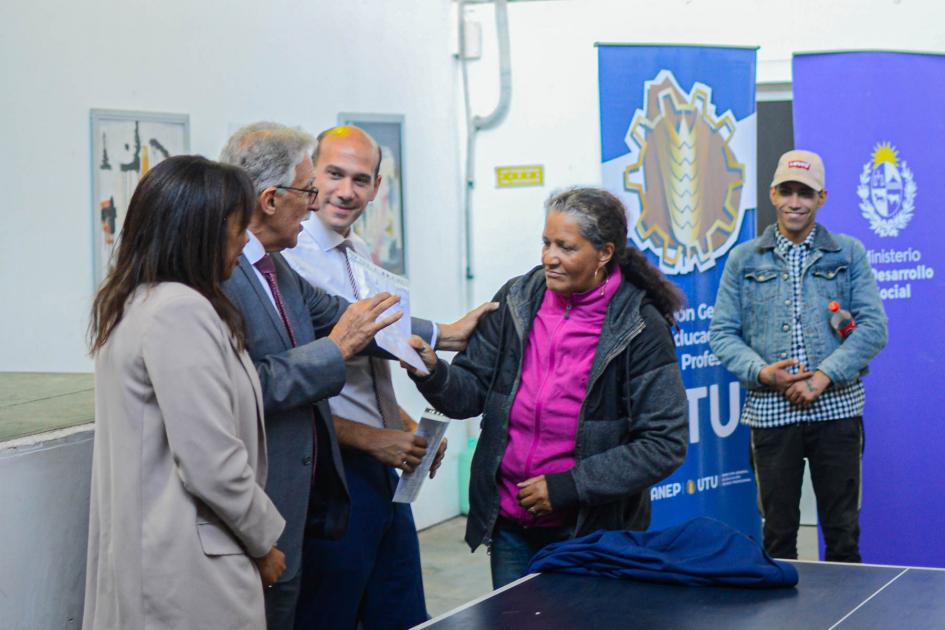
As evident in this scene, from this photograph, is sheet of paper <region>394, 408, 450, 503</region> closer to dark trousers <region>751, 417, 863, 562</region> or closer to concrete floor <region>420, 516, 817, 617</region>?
dark trousers <region>751, 417, 863, 562</region>

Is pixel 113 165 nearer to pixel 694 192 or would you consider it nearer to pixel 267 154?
pixel 267 154

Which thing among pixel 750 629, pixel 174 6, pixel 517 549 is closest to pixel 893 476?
pixel 517 549

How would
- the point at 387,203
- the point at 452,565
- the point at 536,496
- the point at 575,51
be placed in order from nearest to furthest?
1. the point at 536,496
2. the point at 452,565
3. the point at 387,203
4. the point at 575,51

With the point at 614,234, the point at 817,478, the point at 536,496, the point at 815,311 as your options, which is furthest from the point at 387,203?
the point at 536,496

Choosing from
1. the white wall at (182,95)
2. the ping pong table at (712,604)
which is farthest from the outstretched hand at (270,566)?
the white wall at (182,95)

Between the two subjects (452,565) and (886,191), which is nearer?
(886,191)

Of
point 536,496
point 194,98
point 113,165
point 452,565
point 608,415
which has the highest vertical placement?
point 194,98

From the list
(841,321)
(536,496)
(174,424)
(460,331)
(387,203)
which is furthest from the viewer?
(387,203)

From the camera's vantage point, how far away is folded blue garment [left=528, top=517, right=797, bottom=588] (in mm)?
2520

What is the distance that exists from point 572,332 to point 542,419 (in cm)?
23

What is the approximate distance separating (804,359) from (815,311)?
0.18 meters

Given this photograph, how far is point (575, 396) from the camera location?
291cm

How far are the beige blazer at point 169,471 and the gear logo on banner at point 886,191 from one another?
331 cm

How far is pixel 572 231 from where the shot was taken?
294 centimetres
